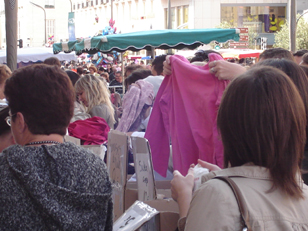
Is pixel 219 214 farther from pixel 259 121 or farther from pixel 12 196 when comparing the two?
pixel 12 196

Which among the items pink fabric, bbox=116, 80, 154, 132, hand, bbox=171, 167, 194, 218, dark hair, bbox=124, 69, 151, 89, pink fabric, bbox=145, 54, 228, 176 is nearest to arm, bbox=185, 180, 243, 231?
hand, bbox=171, 167, 194, 218

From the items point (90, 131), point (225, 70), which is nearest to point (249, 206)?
point (225, 70)

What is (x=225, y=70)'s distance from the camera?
2840 mm

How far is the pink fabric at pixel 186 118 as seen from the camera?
300 centimetres

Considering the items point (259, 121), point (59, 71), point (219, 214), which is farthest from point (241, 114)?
point (59, 71)

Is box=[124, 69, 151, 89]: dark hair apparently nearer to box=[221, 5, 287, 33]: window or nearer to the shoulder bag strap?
the shoulder bag strap

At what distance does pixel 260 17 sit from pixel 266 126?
50066 mm

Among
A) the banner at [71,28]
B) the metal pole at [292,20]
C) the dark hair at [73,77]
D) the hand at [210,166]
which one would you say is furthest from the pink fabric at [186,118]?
the banner at [71,28]

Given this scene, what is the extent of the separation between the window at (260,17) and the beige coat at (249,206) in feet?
160

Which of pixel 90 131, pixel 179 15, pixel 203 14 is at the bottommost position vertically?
pixel 90 131

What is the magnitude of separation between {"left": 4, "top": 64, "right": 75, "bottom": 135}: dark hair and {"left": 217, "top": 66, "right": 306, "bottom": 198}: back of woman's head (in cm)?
68

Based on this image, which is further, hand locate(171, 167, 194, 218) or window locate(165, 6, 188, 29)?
window locate(165, 6, 188, 29)

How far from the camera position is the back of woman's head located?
1.48 m

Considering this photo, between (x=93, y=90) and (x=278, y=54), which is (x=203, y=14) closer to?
(x=93, y=90)
